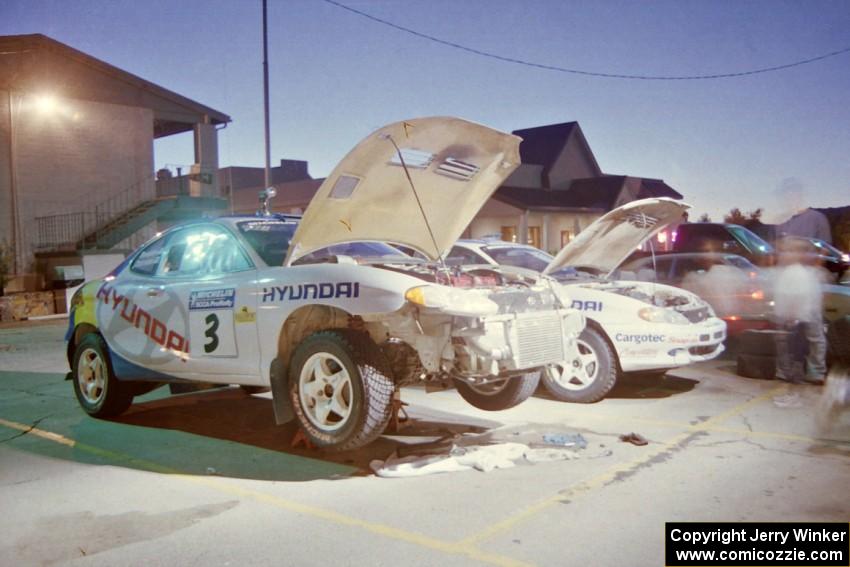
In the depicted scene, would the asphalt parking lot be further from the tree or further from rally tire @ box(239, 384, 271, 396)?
the tree

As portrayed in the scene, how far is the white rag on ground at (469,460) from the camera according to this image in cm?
496

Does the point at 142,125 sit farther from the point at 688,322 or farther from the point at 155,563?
the point at 155,563

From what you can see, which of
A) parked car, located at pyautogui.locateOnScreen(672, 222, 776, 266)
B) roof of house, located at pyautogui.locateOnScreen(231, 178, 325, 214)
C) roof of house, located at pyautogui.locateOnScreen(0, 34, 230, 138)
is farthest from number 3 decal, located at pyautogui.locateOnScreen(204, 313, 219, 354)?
roof of house, located at pyautogui.locateOnScreen(231, 178, 325, 214)

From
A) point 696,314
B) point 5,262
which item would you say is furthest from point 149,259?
point 5,262

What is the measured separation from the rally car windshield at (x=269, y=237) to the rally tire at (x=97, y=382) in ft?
6.20

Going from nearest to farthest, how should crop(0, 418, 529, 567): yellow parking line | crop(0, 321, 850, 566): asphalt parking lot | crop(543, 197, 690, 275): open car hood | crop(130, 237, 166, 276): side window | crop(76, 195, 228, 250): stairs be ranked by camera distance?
crop(0, 418, 529, 567): yellow parking line, crop(0, 321, 850, 566): asphalt parking lot, crop(130, 237, 166, 276): side window, crop(543, 197, 690, 275): open car hood, crop(76, 195, 228, 250): stairs

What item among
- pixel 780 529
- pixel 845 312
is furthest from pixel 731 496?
pixel 845 312

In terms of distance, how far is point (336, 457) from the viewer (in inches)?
213

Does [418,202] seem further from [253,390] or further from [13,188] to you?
[13,188]

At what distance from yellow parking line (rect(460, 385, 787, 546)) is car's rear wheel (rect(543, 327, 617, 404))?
3.44ft

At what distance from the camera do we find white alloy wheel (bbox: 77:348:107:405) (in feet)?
22.6

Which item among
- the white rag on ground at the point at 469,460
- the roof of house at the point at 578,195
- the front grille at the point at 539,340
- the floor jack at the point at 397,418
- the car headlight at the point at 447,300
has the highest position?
the roof of house at the point at 578,195

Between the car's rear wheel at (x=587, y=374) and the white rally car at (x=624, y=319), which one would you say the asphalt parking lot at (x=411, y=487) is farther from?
the white rally car at (x=624, y=319)

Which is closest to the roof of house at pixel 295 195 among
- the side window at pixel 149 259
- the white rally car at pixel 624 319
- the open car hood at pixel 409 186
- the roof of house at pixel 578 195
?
the roof of house at pixel 578 195
